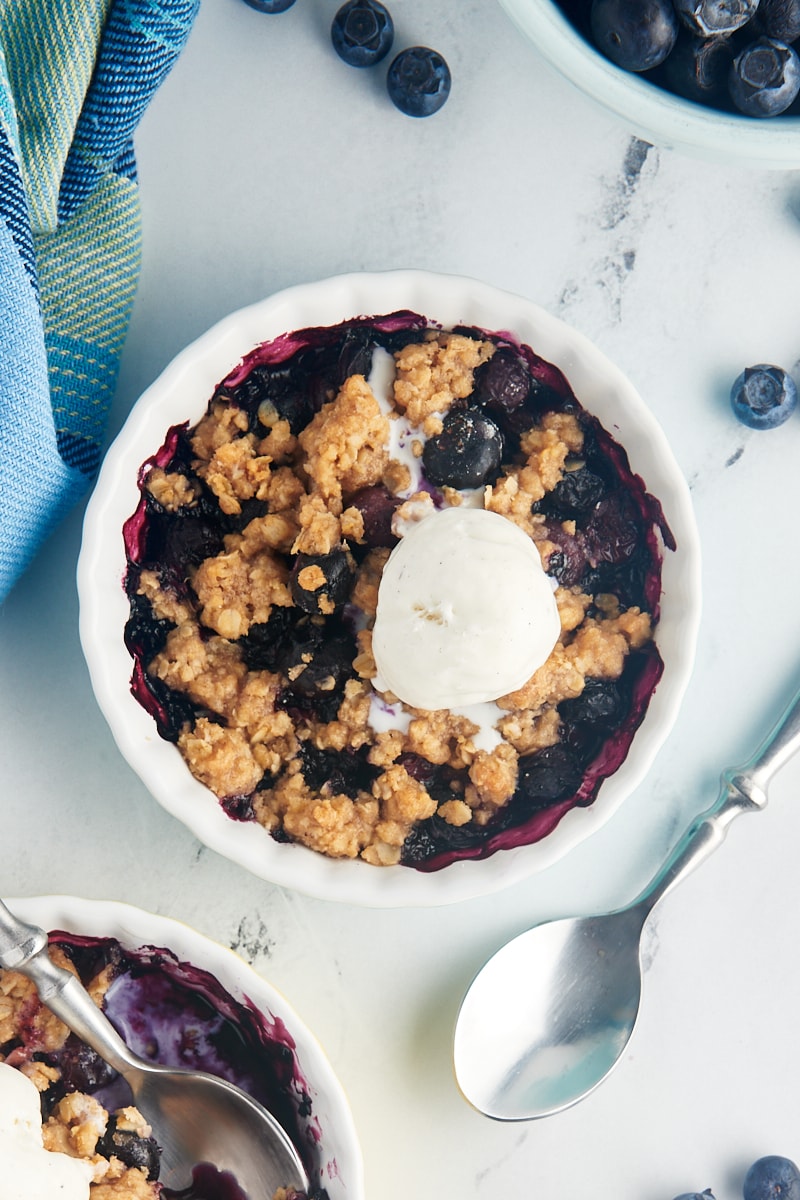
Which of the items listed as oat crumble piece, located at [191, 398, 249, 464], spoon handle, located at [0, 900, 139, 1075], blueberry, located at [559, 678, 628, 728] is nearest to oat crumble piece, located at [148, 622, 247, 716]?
oat crumble piece, located at [191, 398, 249, 464]

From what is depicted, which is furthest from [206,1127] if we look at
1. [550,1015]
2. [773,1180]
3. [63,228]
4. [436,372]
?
[63,228]

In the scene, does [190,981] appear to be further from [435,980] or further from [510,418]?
[510,418]

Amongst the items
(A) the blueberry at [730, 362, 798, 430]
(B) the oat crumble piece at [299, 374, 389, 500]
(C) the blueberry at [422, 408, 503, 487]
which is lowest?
(B) the oat crumble piece at [299, 374, 389, 500]

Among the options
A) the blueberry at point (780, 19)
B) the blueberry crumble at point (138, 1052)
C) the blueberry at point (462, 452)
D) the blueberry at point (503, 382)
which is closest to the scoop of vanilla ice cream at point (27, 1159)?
the blueberry crumble at point (138, 1052)

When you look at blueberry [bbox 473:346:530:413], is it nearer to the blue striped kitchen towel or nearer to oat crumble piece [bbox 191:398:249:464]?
oat crumble piece [bbox 191:398:249:464]

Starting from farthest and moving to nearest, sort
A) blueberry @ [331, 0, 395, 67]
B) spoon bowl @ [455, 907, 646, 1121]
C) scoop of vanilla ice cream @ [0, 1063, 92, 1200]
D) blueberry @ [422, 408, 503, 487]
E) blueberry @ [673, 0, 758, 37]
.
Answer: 1. spoon bowl @ [455, 907, 646, 1121]
2. blueberry @ [331, 0, 395, 67]
3. blueberry @ [422, 408, 503, 487]
4. scoop of vanilla ice cream @ [0, 1063, 92, 1200]
5. blueberry @ [673, 0, 758, 37]

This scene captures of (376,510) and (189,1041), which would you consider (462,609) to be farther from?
(189,1041)

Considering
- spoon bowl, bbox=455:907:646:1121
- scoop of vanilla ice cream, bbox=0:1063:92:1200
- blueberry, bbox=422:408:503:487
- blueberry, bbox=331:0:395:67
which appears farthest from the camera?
spoon bowl, bbox=455:907:646:1121
